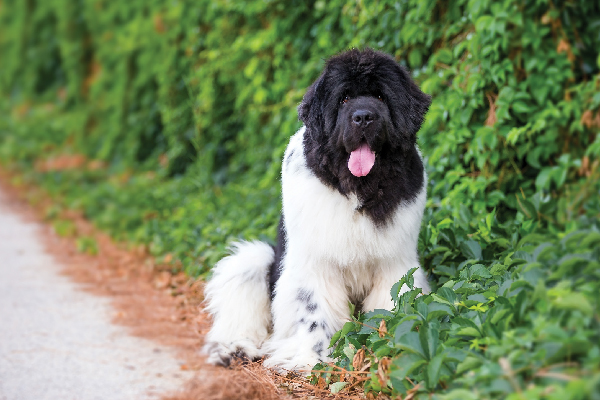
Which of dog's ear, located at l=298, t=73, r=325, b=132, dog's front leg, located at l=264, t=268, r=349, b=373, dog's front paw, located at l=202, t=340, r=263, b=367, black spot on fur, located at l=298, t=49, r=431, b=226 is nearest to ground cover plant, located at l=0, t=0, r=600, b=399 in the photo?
dog's front leg, located at l=264, t=268, r=349, b=373

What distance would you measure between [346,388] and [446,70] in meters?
2.61

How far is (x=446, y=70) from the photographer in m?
4.67

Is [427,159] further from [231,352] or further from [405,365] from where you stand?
[405,365]

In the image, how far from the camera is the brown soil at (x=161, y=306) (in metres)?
3.04

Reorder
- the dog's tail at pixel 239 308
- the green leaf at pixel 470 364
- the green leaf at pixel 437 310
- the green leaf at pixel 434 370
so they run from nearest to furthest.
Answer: the green leaf at pixel 470 364
the green leaf at pixel 434 370
the green leaf at pixel 437 310
the dog's tail at pixel 239 308

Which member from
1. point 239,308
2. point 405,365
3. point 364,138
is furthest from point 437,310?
point 239,308

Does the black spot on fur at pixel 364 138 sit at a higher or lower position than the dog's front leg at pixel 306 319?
higher

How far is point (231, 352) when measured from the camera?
3.56 meters

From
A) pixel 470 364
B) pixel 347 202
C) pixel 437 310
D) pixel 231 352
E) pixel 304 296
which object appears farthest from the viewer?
pixel 231 352

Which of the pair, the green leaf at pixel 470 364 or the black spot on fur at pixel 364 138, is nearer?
the green leaf at pixel 470 364

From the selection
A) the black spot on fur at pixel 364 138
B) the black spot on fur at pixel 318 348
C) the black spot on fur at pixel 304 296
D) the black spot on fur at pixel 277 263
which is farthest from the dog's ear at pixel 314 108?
the black spot on fur at pixel 318 348

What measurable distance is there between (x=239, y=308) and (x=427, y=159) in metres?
2.01

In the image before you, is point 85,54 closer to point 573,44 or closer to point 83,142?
point 83,142

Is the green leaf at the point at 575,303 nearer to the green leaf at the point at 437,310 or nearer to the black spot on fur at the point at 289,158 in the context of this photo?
the green leaf at the point at 437,310
